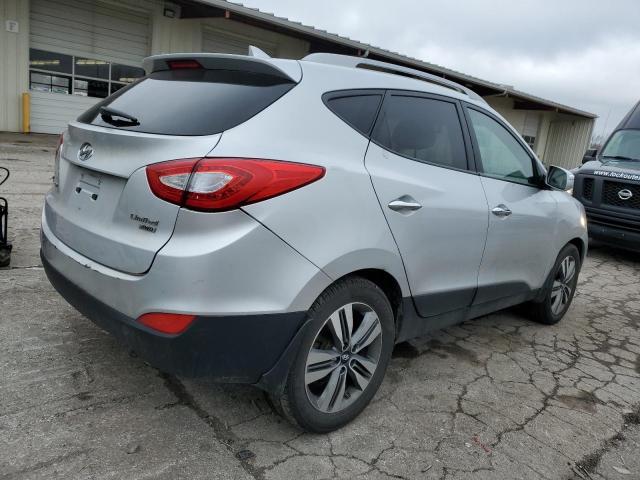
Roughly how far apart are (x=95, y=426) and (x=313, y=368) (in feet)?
3.35

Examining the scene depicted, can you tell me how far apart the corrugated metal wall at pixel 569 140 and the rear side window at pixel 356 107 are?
2981cm

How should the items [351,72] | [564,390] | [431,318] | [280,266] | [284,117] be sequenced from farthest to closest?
[564,390] < [431,318] < [351,72] < [284,117] < [280,266]

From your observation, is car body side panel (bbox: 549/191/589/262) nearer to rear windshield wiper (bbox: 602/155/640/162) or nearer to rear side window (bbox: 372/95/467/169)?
rear side window (bbox: 372/95/467/169)

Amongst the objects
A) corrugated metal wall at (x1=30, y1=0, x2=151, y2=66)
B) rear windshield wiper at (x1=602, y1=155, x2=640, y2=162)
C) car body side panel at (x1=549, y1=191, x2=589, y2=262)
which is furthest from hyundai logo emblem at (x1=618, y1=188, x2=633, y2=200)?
corrugated metal wall at (x1=30, y1=0, x2=151, y2=66)

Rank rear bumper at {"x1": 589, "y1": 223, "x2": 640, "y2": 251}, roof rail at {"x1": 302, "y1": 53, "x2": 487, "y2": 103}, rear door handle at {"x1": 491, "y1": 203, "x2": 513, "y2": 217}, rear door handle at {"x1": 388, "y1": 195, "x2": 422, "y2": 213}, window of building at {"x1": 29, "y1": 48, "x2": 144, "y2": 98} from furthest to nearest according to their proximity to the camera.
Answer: window of building at {"x1": 29, "y1": 48, "x2": 144, "y2": 98}
rear bumper at {"x1": 589, "y1": 223, "x2": 640, "y2": 251}
rear door handle at {"x1": 491, "y1": 203, "x2": 513, "y2": 217}
roof rail at {"x1": 302, "y1": 53, "x2": 487, "y2": 103}
rear door handle at {"x1": 388, "y1": 195, "x2": 422, "y2": 213}

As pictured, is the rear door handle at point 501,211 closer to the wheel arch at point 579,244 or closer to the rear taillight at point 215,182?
the wheel arch at point 579,244

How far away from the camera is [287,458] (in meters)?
2.31

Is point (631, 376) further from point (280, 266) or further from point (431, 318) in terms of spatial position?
point (280, 266)

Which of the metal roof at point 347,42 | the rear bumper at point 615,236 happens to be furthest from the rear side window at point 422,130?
the metal roof at point 347,42

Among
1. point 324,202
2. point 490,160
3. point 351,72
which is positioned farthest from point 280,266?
point 490,160

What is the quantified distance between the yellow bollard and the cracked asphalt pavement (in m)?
11.0

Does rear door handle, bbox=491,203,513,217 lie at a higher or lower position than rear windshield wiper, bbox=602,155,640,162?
lower

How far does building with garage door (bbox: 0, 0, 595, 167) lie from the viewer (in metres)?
12.8

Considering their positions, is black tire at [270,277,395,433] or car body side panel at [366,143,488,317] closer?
black tire at [270,277,395,433]
